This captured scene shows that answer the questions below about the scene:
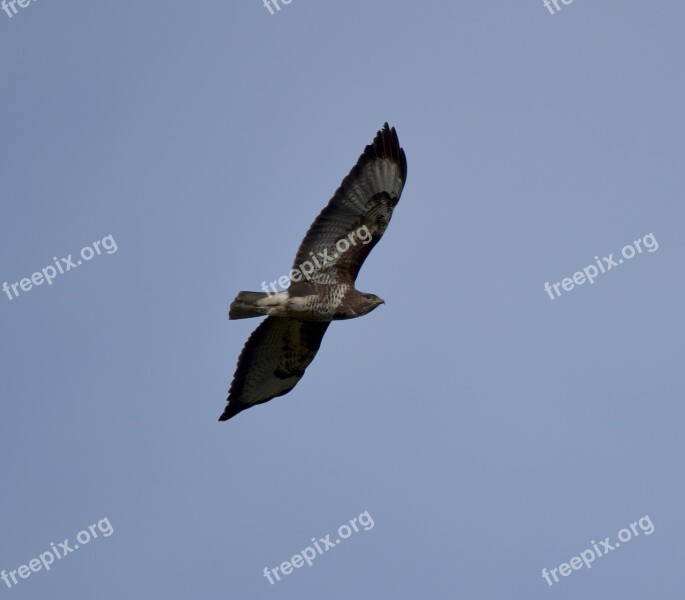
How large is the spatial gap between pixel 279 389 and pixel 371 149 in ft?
10.6

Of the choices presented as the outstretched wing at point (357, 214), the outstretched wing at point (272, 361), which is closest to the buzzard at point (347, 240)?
the outstretched wing at point (357, 214)

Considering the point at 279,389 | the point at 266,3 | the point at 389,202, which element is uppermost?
the point at 266,3

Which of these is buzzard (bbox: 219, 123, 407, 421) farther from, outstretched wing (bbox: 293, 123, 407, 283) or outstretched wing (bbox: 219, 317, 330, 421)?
outstretched wing (bbox: 219, 317, 330, 421)

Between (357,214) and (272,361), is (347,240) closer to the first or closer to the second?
(357,214)

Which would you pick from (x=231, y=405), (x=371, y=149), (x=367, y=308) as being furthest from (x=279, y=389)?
(x=371, y=149)

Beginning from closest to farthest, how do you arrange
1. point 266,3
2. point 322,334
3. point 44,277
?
point 322,334, point 266,3, point 44,277

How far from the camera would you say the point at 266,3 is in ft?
59.8

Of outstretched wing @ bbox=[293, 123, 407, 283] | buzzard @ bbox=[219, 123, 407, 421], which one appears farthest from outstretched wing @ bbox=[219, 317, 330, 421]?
outstretched wing @ bbox=[293, 123, 407, 283]

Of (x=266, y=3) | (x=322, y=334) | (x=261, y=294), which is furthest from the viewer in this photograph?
(x=266, y=3)

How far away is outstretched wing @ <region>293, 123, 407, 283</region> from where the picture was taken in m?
16.3

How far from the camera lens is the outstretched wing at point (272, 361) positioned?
17.0 meters

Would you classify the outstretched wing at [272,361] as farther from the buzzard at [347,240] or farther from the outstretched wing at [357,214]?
the outstretched wing at [357,214]

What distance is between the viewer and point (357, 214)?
16.4 metres

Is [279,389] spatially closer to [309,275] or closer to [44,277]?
[309,275]
